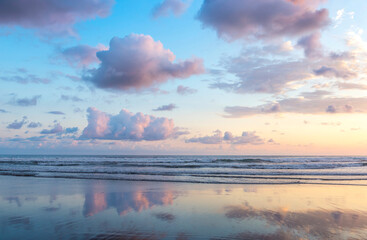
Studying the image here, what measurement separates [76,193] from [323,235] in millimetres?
Result: 10258

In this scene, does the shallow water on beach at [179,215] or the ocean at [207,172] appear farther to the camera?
the ocean at [207,172]

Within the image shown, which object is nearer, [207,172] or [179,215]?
[179,215]

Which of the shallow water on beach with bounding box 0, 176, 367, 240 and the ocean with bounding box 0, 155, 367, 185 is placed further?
the ocean with bounding box 0, 155, 367, 185

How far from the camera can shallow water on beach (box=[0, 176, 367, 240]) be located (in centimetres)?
663

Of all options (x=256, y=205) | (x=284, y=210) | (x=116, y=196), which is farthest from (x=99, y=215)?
(x=284, y=210)

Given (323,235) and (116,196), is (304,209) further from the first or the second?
(116,196)

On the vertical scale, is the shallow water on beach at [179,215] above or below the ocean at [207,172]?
above

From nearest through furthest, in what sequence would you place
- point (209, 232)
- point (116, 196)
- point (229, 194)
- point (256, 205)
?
1. point (209, 232)
2. point (256, 205)
3. point (116, 196)
4. point (229, 194)

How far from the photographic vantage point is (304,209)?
9.42 m

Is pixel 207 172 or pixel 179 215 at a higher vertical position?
pixel 179 215

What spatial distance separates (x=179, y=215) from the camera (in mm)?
8414

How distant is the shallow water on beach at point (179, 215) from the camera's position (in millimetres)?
6633

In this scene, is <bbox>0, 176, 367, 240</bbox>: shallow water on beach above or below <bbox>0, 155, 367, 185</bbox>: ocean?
above

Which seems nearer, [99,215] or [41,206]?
[99,215]
